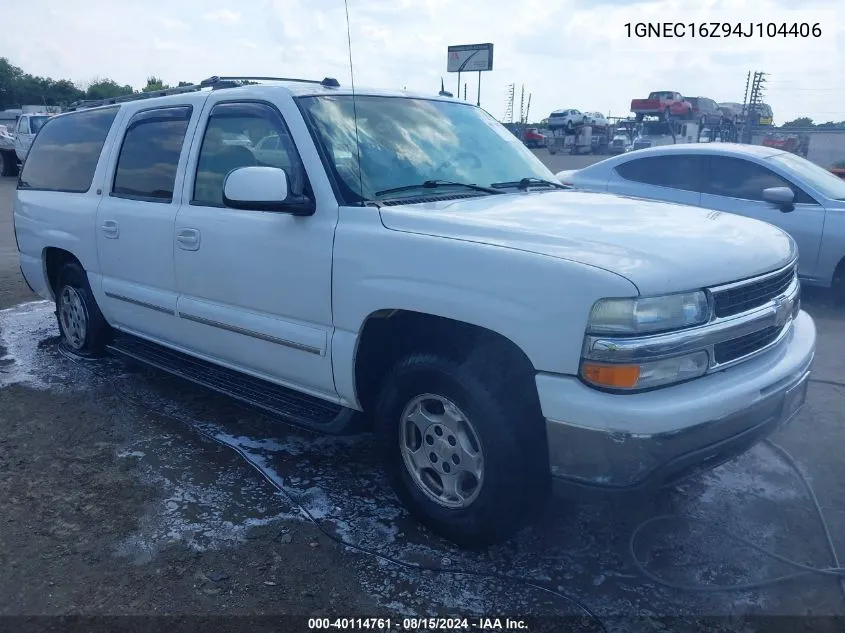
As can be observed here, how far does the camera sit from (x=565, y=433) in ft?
8.84

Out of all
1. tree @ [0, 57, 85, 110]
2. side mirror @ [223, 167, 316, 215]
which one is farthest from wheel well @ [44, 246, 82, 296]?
tree @ [0, 57, 85, 110]

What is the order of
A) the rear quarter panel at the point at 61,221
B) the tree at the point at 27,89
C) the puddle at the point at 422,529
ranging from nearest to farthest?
the puddle at the point at 422,529, the rear quarter panel at the point at 61,221, the tree at the point at 27,89

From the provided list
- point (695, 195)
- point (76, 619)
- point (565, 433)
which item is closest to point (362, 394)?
point (565, 433)

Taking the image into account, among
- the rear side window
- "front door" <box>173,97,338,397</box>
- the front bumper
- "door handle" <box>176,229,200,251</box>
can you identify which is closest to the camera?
the front bumper

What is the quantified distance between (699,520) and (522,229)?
1.65 metres

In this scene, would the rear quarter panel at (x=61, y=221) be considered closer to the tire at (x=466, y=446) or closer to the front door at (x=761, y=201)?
the tire at (x=466, y=446)

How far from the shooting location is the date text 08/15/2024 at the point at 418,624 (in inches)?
110

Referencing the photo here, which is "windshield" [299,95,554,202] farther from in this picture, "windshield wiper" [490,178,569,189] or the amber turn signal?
A: the amber turn signal

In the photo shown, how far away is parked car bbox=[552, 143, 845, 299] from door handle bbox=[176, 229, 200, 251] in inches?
192

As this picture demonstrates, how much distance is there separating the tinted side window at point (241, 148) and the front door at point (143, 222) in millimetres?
203

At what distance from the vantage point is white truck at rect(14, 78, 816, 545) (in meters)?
2.68

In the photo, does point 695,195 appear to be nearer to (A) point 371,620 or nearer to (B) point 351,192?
(B) point 351,192

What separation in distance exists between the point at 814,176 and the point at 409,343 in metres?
6.06

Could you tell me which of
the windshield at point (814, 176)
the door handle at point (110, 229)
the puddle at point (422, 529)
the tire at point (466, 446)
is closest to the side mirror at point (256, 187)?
the tire at point (466, 446)
